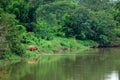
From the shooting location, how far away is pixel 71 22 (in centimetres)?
5547

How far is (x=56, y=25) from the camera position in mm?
56594

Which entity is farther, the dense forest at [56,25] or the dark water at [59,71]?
the dense forest at [56,25]

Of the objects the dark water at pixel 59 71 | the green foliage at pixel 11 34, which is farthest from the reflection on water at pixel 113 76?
the green foliage at pixel 11 34

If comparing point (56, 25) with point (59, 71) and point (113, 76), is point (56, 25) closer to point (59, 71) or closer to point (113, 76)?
point (59, 71)

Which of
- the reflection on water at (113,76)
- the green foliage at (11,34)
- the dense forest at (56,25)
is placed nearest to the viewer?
the reflection on water at (113,76)

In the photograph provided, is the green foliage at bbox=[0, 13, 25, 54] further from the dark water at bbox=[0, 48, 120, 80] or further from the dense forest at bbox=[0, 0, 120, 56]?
the dark water at bbox=[0, 48, 120, 80]

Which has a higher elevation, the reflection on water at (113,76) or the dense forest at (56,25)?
the reflection on water at (113,76)

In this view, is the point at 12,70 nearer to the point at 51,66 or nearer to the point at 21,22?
the point at 51,66

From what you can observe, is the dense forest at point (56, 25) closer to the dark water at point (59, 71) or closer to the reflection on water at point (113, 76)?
the dark water at point (59, 71)

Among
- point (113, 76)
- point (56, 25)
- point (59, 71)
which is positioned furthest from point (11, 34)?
point (56, 25)

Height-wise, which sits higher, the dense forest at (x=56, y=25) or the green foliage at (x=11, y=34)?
the green foliage at (x=11, y=34)

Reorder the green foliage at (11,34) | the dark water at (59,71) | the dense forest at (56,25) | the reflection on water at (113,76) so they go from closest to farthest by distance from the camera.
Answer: the reflection on water at (113,76), the dark water at (59,71), the green foliage at (11,34), the dense forest at (56,25)

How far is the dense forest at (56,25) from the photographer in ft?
129

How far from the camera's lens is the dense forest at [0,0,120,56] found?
1547 inches
